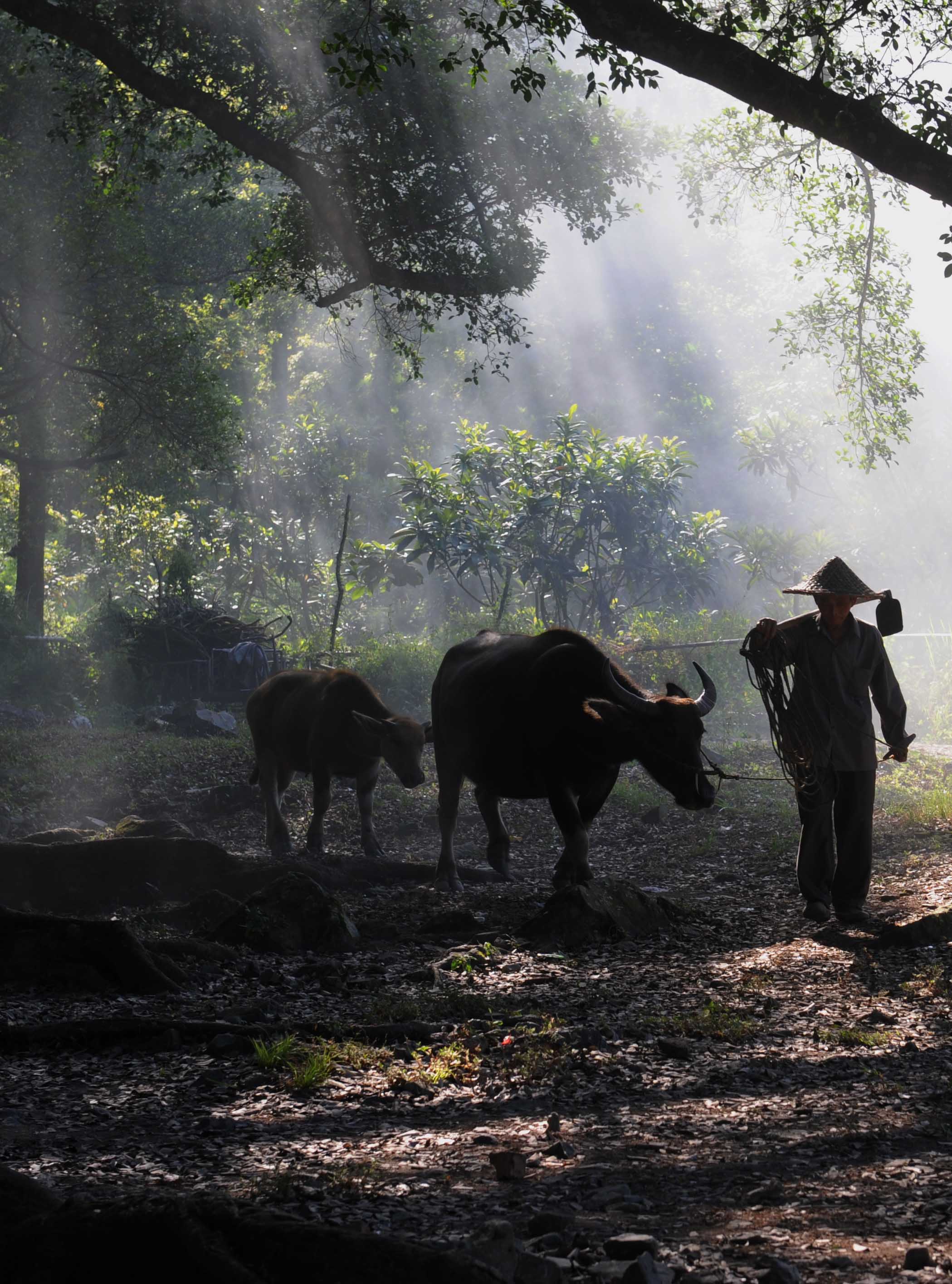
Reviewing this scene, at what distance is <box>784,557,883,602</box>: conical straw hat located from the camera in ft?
24.1

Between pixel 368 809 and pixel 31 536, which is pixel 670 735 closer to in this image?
pixel 368 809

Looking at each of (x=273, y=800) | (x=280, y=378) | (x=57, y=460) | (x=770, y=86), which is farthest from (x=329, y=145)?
(x=280, y=378)

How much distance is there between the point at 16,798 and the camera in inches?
528

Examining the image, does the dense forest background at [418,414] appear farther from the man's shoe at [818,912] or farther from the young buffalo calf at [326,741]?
the man's shoe at [818,912]

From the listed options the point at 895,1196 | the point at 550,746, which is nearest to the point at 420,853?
the point at 550,746

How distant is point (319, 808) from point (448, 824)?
179cm

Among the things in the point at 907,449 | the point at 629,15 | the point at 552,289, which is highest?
Result: the point at 552,289

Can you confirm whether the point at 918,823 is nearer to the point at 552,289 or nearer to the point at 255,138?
the point at 255,138

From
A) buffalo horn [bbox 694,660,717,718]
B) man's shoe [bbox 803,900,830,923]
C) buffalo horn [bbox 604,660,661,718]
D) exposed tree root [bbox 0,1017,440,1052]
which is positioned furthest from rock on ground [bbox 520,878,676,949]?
exposed tree root [bbox 0,1017,440,1052]

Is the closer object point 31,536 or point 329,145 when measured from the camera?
point 329,145

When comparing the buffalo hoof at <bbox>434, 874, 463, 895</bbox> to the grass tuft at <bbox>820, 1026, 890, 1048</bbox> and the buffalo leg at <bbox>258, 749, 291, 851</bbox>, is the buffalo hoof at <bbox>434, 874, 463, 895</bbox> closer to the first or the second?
the buffalo leg at <bbox>258, 749, 291, 851</bbox>

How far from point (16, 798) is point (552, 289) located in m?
45.9

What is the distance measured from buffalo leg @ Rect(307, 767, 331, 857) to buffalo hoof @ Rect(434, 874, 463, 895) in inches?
69.0

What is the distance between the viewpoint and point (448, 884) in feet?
30.7
